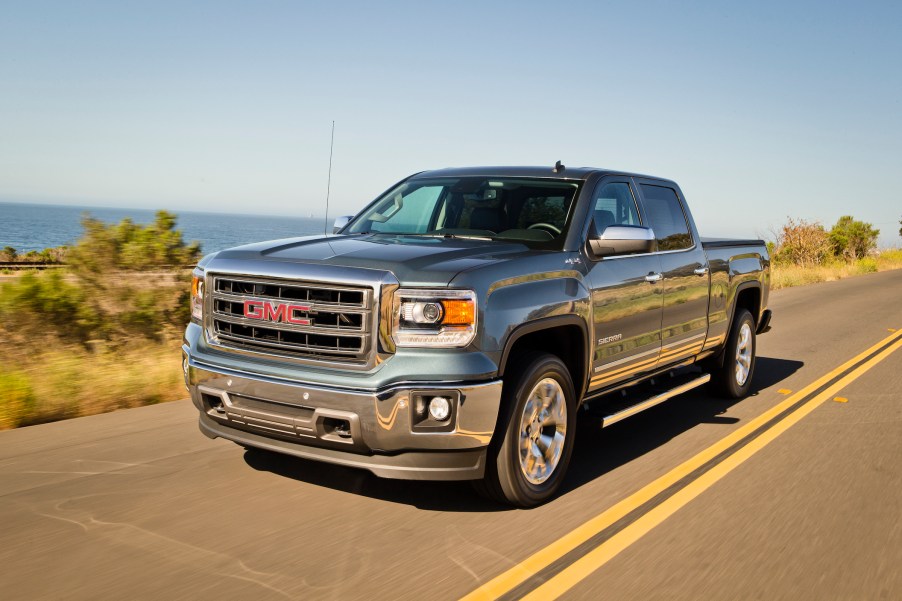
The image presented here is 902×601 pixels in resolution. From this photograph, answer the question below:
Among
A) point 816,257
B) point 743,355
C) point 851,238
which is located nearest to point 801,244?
point 816,257

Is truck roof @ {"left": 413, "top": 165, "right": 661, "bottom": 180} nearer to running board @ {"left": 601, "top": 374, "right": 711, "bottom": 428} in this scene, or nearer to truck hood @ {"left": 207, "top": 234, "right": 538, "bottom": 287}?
truck hood @ {"left": 207, "top": 234, "right": 538, "bottom": 287}

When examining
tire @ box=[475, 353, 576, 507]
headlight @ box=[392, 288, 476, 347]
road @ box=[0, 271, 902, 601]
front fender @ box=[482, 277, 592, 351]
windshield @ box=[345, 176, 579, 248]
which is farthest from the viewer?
windshield @ box=[345, 176, 579, 248]

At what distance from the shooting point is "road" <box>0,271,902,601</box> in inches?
143

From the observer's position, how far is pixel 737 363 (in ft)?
26.3

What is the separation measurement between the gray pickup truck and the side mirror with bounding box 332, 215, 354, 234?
0.16ft

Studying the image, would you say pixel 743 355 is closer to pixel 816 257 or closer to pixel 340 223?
pixel 340 223

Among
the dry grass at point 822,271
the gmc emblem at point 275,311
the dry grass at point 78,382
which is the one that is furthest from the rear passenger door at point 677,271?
the dry grass at point 822,271

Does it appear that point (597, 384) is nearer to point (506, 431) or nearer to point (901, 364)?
point (506, 431)

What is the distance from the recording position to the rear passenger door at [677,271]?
6.32 metres

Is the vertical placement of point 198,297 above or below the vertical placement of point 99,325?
above

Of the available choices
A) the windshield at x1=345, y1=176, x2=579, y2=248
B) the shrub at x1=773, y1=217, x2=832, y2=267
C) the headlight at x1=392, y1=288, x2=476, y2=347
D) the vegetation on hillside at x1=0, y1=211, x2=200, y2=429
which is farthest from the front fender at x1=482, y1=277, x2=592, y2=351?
the shrub at x1=773, y1=217, x2=832, y2=267

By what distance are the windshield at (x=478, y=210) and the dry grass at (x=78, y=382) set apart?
2455 mm

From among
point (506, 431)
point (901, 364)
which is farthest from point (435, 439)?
point (901, 364)

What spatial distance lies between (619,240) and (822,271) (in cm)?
2654
